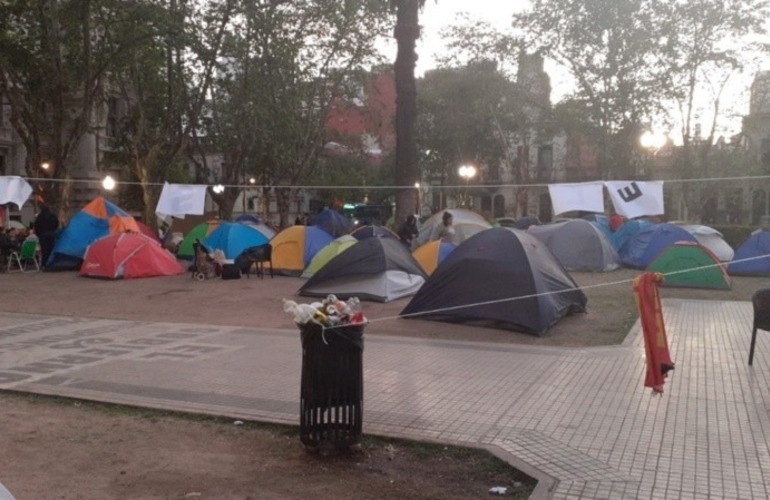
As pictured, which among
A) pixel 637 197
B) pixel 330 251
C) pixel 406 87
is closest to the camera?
pixel 637 197

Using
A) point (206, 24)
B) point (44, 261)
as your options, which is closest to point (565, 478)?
point (44, 261)

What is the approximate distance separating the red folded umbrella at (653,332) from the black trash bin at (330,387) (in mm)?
2894

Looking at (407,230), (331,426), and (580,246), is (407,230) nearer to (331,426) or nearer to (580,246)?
(580,246)

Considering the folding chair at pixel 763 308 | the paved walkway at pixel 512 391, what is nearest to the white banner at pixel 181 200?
the paved walkway at pixel 512 391

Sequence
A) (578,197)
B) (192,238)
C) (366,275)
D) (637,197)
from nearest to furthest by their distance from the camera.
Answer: (637,197)
(578,197)
(366,275)
(192,238)

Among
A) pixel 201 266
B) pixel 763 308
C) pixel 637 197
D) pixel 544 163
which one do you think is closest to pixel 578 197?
pixel 637 197

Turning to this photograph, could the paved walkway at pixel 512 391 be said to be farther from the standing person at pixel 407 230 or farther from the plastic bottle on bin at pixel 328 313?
the standing person at pixel 407 230

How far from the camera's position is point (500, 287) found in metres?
11.1

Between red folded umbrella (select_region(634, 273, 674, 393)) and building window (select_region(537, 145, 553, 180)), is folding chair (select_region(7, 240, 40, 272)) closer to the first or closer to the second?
red folded umbrella (select_region(634, 273, 674, 393))

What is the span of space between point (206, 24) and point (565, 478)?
868 inches

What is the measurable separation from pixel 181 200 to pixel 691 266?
477 inches

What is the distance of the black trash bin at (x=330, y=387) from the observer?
5.36 meters

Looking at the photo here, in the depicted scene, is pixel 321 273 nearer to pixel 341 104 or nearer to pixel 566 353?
pixel 566 353

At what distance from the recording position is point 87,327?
36.7 ft
